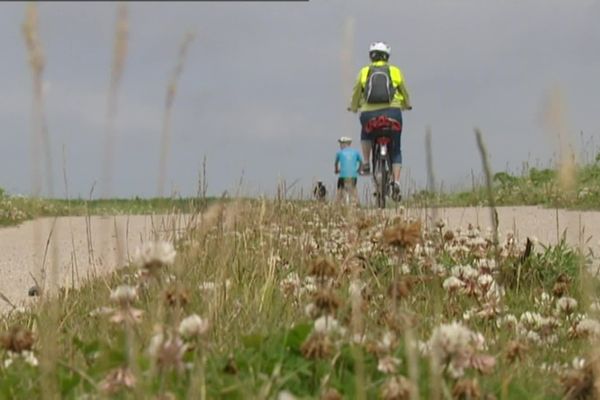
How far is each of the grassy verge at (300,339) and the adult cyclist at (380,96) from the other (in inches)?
299

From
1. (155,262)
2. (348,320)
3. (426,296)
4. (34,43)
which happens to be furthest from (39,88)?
(426,296)

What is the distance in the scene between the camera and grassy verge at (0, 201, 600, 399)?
2.18m

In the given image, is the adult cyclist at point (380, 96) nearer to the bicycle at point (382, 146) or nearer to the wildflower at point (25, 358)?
the bicycle at point (382, 146)

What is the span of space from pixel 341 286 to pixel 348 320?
142cm

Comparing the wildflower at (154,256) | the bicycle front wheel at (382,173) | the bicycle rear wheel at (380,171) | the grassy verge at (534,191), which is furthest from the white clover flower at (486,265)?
the bicycle rear wheel at (380,171)

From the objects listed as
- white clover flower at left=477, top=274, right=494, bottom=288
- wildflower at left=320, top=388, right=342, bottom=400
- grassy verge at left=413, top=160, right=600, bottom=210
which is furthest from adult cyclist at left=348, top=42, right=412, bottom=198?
wildflower at left=320, top=388, right=342, bottom=400

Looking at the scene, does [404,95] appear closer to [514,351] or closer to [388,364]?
[514,351]

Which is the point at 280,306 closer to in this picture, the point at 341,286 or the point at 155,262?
the point at 341,286

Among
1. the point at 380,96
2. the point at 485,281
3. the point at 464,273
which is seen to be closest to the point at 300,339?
the point at 485,281

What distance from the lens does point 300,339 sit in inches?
98.7

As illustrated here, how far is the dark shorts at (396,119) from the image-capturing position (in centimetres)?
1273

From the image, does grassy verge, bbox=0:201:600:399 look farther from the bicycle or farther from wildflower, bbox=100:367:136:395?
the bicycle

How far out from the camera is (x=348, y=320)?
2797 millimetres

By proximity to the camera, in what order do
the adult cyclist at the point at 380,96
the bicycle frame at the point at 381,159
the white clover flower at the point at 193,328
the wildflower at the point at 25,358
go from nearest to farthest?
the white clover flower at the point at 193,328 → the wildflower at the point at 25,358 → the adult cyclist at the point at 380,96 → the bicycle frame at the point at 381,159
